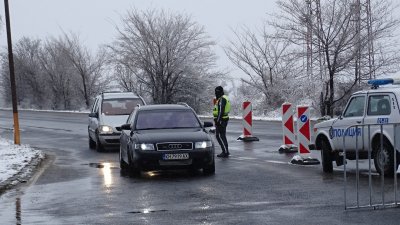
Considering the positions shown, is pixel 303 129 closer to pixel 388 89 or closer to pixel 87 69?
pixel 388 89

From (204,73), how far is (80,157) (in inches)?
1412

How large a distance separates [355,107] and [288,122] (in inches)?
184

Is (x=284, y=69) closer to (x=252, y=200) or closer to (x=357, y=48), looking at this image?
(x=357, y=48)

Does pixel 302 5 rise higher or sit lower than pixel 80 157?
higher

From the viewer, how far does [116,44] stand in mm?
55938

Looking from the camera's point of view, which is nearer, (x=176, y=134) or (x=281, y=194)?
(x=281, y=194)

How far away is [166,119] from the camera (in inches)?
604

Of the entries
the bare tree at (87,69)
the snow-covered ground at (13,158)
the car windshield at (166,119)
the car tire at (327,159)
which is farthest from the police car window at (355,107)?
the bare tree at (87,69)

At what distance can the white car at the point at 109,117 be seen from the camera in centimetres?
2112

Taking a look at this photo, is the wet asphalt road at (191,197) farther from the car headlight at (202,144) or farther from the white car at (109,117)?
the white car at (109,117)

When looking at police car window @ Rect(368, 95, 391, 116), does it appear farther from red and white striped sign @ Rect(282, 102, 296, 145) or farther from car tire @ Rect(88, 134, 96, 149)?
car tire @ Rect(88, 134, 96, 149)

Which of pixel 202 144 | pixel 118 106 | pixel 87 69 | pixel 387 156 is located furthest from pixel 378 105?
pixel 87 69

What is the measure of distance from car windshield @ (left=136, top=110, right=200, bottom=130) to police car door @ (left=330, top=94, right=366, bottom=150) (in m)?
2.99

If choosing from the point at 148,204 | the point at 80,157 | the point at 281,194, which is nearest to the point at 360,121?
the point at 281,194
